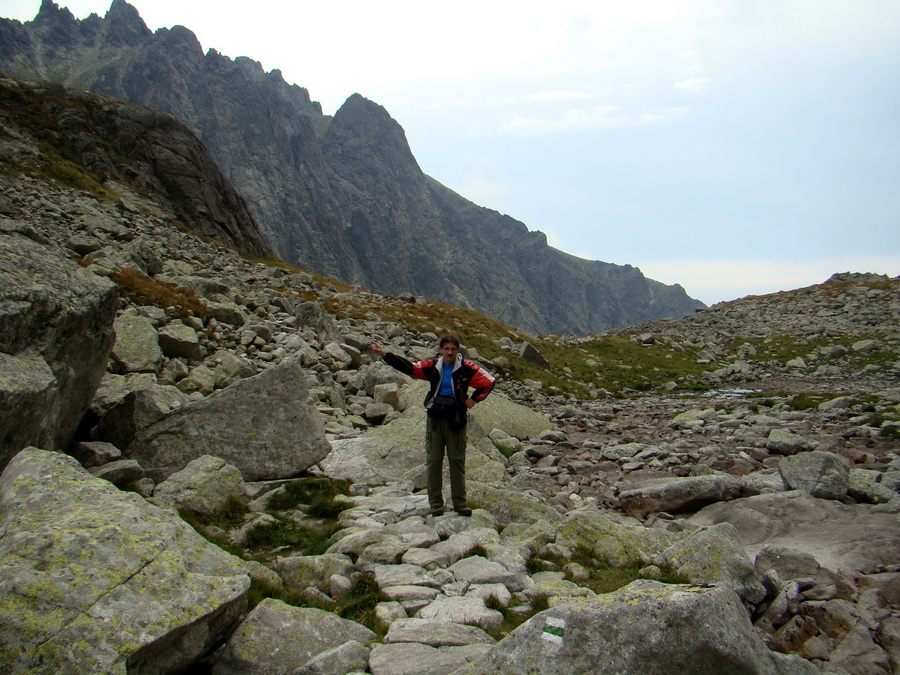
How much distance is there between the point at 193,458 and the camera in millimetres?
9852

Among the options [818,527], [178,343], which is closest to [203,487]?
[178,343]

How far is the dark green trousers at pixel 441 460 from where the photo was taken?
917cm

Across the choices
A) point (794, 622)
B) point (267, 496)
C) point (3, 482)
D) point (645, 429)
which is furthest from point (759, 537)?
point (645, 429)

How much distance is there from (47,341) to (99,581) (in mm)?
5438

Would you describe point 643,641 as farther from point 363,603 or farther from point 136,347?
point 136,347

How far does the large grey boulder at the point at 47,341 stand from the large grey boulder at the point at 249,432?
1.51m

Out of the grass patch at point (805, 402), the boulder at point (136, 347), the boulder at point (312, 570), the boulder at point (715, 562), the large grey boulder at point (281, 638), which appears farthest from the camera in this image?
the grass patch at point (805, 402)

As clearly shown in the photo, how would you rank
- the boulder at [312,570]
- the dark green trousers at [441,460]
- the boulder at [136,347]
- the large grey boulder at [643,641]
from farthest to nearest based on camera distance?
the boulder at [136,347]
the dark green trousers at [441,460]
the boulder at [312,570]
the large grey boulder at [643,641]

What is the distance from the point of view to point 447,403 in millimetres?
9234

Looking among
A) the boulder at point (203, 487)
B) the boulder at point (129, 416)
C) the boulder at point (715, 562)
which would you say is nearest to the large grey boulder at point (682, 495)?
the boulder at point (715, 562)

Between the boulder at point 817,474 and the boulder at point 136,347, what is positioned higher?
the boulder at point 136,347

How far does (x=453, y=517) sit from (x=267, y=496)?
3.64m

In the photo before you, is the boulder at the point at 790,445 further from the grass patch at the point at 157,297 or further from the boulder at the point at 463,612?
the grass patch at the point at 157,297

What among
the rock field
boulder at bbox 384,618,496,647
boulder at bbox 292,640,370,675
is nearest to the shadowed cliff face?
the rock field
